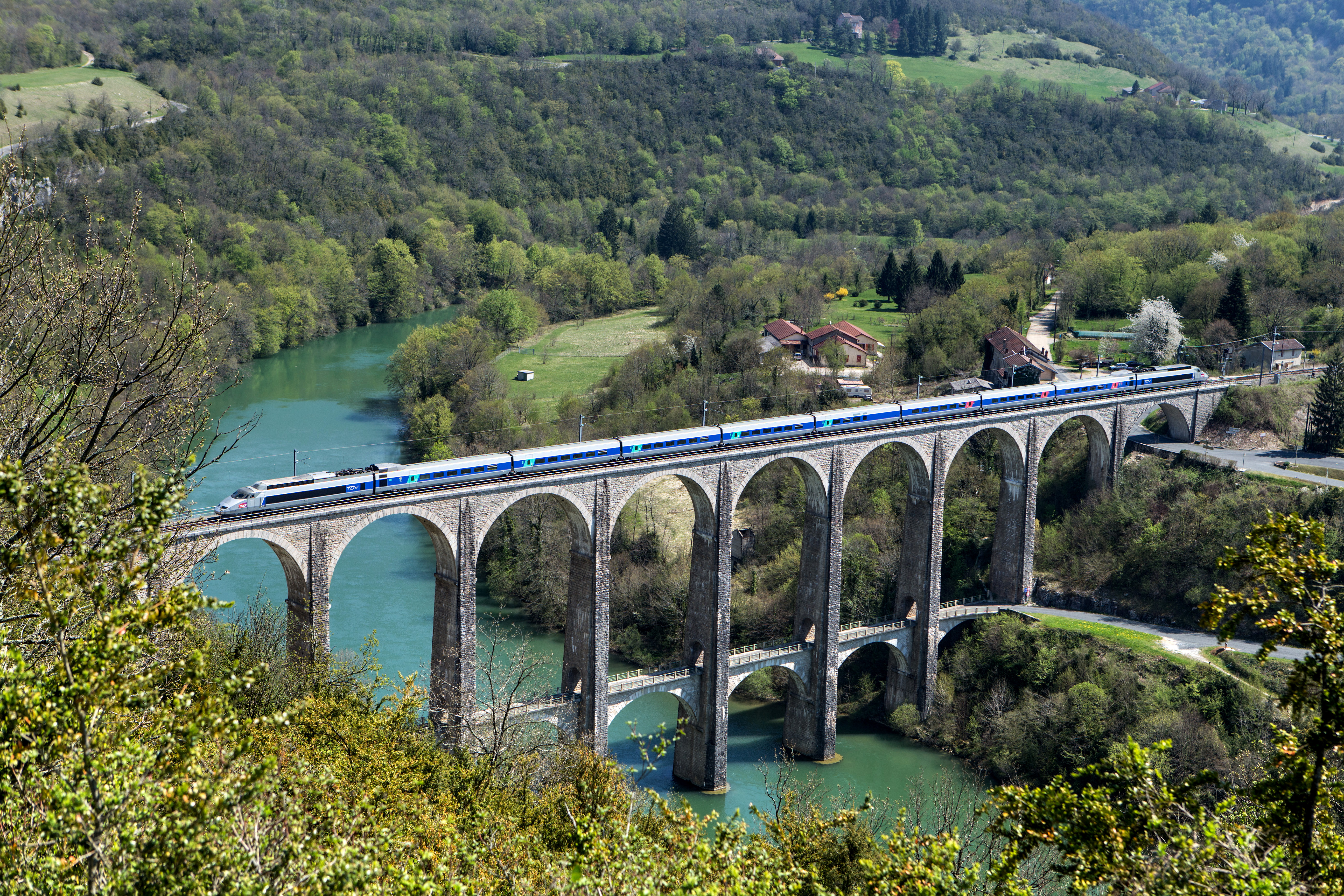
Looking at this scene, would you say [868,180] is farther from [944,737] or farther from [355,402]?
[944,737]

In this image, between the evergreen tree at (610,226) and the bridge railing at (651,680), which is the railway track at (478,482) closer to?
the bridge railing at (651,680)

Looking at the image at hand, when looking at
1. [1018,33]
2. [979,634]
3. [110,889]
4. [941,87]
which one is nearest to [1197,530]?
[979,634]

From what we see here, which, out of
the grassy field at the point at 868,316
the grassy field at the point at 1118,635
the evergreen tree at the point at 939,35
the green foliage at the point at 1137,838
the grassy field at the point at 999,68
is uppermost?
the evergreen tree at the point at 939,35

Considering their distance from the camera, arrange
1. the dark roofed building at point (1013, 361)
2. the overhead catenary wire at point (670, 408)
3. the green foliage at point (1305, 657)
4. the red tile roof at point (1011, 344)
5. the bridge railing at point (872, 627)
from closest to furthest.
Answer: the green foliage at point (1305, 657)
the bridge railing at point (872, 627)
the overhead catenary wire at point (670, 408)
the dark roofed building at point (1013, 361)
the red tile roof at point (1011, 344)

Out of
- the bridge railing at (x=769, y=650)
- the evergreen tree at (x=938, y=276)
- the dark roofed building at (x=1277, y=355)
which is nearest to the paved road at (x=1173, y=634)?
the bridge railing at (x=769, y=650)

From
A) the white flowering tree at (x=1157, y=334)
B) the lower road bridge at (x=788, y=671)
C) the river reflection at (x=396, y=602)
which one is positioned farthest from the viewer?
the white flowering tree at (x=1157, y=334)
